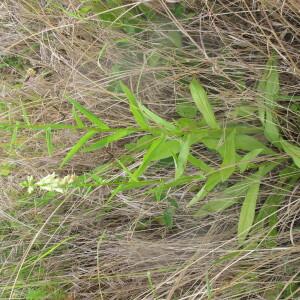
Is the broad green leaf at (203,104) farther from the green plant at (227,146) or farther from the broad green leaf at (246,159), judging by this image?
the broad green leaf at (246,159)

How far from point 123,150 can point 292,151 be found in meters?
0.66

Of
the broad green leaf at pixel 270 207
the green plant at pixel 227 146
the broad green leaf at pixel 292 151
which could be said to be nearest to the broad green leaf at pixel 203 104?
the green plant at pixel 227 146

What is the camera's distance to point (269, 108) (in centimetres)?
165

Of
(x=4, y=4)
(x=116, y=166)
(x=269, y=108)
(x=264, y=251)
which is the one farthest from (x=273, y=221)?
(x=4, y=4)

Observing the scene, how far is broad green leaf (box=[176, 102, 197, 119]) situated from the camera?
1787 millimetres

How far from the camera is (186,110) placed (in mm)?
1803

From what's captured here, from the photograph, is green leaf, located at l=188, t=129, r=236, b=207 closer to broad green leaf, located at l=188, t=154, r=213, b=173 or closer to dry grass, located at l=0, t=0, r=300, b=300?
broad green leaf, located at l=188, t=154, r=213, b=173

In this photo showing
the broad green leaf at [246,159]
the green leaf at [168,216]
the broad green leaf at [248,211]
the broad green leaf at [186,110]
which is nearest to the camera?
the broad green leaf at [246,159]

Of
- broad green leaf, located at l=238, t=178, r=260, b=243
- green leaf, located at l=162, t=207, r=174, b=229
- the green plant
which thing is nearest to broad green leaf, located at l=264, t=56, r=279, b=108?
the green plant

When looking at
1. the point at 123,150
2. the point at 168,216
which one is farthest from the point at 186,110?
the point at 168,216

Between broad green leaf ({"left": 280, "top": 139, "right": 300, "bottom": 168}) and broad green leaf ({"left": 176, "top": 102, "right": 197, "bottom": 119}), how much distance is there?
1.16ft

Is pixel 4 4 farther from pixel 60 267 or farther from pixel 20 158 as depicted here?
pixel 60 267

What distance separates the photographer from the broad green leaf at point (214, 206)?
1734mm

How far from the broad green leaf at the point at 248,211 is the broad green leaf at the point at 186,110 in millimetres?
333
